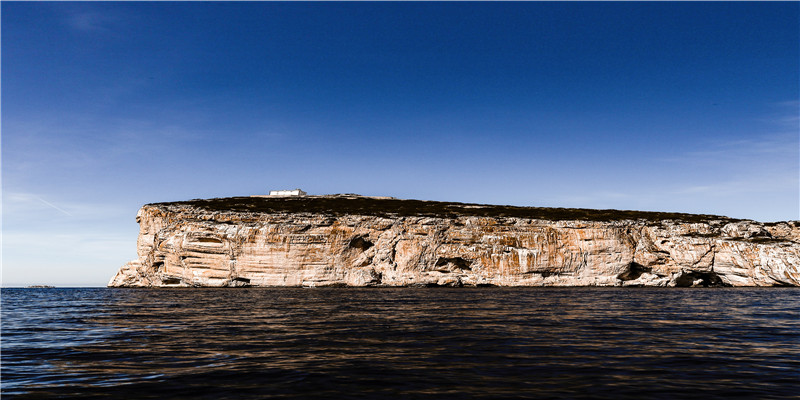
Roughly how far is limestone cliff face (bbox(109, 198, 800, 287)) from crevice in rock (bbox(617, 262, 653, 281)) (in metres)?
0.15

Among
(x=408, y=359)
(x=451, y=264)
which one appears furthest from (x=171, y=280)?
(x=408, y=359)

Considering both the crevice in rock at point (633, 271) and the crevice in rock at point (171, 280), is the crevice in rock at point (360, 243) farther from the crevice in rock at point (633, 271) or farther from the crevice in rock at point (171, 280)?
the crevice in rock at point (633, 271)

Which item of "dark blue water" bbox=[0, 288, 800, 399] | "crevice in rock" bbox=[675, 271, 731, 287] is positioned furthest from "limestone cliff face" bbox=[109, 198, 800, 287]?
"dark blue water" bbox=[0, 288, 800, 399]

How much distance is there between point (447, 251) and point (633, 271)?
90.7ft

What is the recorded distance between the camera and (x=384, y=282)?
220 ft

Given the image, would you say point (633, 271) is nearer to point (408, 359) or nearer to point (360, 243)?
point (360, 243)

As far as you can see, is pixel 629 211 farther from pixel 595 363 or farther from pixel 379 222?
pixel 595 363

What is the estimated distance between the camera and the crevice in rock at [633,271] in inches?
2613

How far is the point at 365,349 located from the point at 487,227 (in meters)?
57.3

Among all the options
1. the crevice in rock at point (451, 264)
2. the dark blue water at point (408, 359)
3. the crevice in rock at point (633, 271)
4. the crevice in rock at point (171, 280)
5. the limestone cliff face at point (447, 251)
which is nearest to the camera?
the dark blue water at point (408, 359)

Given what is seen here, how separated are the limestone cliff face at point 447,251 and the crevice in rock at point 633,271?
15 cm

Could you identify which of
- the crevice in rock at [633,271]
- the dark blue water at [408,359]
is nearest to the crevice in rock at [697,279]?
the crevice in rock at [633,271]

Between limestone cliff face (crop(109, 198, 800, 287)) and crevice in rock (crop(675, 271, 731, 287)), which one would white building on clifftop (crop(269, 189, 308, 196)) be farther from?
crevice in rock (crop(675, 271, 731, 287))

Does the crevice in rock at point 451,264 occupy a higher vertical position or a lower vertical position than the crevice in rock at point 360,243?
lower
